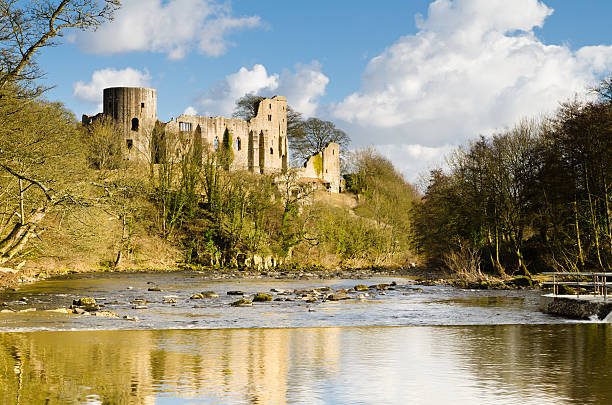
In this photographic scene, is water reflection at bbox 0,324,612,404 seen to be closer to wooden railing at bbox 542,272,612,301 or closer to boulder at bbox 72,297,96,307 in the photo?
wooden railing at bbox 542,272,612,301

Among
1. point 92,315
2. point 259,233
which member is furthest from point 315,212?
point 92,315

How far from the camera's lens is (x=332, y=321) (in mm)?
16359

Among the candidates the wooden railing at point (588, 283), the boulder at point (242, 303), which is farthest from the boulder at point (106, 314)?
the wooden railing at point (588, 283)

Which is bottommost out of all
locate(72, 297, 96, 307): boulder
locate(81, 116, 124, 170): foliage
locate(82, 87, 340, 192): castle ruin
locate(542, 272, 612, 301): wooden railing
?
locate(72, 297, 96, 307): boulder

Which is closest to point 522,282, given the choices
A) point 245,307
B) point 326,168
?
point 245,307

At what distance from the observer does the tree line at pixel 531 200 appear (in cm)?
2792

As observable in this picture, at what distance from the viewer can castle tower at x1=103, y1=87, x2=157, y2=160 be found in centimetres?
7025

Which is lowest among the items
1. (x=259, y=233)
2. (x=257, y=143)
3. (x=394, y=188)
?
(x=259, y=233)

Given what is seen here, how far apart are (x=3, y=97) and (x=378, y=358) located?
1238 cm

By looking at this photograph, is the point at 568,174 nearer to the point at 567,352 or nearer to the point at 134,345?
the point at 567,352

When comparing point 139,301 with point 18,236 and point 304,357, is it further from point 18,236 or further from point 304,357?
point 304,357

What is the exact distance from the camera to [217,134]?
3017 inches

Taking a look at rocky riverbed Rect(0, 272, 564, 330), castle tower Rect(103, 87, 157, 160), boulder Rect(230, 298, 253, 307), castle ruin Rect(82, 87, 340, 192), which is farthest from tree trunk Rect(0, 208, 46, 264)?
castle tower Rect(103, 87, 157, 160)

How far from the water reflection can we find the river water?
0.02 metres
